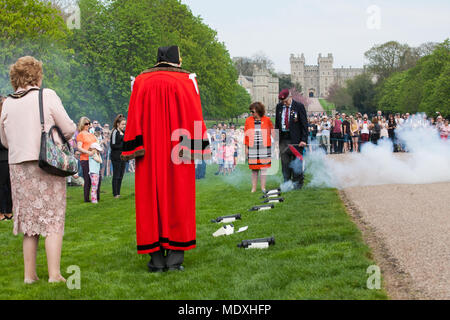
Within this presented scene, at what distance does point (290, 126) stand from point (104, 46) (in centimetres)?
3151

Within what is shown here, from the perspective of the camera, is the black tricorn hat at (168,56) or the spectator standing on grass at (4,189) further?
the spectator standing on grass at (4,189)

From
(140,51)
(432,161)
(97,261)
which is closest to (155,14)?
(140,51)

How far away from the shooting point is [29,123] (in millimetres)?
6289

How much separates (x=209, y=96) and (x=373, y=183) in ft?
136

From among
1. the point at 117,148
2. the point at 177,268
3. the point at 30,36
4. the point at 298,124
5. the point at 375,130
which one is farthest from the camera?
the point at 30,36

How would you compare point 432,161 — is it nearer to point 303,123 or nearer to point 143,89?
point 303,123

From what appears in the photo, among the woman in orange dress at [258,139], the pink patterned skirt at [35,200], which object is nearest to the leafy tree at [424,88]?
the woman in orange dress at [258,139]

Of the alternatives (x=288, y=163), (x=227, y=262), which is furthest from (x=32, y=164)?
(x=288, y=163)

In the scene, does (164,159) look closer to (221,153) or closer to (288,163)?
(288,163)

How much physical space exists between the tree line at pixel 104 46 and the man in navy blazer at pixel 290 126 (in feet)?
67.3

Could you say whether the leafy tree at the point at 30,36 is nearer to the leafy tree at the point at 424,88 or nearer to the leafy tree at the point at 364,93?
the leafy tree at the point at 424,88

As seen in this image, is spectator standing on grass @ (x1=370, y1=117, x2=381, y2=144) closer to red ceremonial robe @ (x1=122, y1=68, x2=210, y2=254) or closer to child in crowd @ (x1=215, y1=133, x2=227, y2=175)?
child in crowd @ (x1=215, y1=133, x2=227, y2=175)

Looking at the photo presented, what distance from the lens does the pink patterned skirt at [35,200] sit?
20.5 ft

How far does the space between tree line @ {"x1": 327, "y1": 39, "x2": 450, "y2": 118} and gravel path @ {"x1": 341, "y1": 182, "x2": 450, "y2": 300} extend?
176 ft
